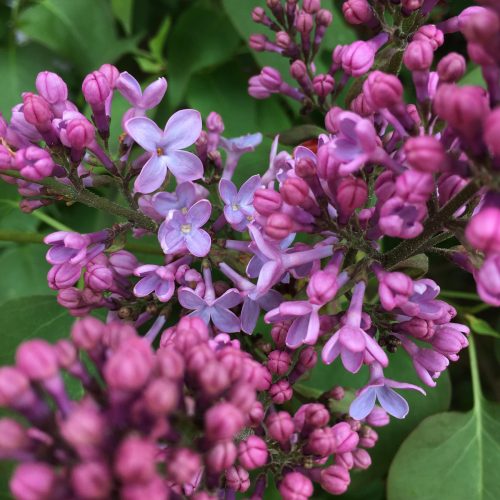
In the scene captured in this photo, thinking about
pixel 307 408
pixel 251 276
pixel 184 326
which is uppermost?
pixel 184 326

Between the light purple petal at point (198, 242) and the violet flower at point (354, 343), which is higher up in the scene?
the light purple petal at point (198, 242)

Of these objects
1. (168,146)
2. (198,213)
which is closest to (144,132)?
(168,146)

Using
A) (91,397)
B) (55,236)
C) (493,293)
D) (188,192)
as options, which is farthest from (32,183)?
(493,293)

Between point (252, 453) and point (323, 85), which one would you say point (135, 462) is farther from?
point (323, 85)

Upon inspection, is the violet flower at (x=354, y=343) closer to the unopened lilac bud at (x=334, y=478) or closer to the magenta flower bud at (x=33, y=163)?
the unopened lilac bud at (x=334, y=478)

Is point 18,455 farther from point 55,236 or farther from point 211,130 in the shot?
point 211,130

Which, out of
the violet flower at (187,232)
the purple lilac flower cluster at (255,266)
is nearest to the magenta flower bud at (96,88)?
the purple lilac flower cluster at (255,266)

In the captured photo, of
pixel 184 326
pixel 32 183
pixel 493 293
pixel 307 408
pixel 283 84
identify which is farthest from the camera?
pixel 283 84

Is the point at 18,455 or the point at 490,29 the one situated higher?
the point at 490,29
